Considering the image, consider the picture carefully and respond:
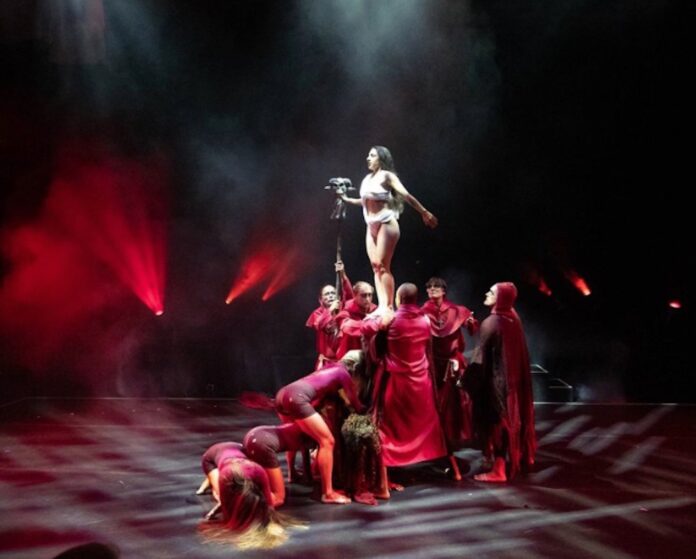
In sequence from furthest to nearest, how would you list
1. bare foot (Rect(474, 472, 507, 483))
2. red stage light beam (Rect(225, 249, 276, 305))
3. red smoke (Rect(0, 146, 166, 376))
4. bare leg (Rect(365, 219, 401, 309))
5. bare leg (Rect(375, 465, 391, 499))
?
red stage light beam (Rect(225, 249, 276, 305))
red smoke (Rect(0, 146, 166, 376))
bare leg (Rect(365, 219, 401, 309))
bare foot (Rect(474, 472, 507, 483))
bare leg (Rect(375, 465, 391, 499))

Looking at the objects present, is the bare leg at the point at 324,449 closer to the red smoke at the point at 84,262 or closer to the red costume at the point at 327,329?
the red costume at the point at 327,329

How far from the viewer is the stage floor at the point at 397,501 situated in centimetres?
384

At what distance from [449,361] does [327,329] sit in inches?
38.7

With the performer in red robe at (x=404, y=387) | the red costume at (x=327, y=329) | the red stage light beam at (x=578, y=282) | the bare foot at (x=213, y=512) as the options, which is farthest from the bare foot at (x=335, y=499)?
the red stage light beam at (x=578, y=282)

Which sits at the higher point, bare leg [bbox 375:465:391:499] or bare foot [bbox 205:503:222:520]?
bare leg [bbox 375:465:391:499]

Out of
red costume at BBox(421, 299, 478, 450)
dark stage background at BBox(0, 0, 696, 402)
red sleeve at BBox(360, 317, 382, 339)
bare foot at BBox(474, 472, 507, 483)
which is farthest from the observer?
dark stage background at BBox(0, 0, 696, 402)

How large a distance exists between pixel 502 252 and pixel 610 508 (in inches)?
187

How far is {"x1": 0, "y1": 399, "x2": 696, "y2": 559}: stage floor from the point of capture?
3.84 meters

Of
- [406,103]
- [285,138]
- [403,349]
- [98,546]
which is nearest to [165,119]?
[285,138]

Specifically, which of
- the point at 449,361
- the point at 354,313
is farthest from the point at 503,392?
the point at 354,313

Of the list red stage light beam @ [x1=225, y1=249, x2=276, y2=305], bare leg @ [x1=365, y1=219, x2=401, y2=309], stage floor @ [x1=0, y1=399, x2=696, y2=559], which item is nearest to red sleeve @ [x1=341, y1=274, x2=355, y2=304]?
bare leg @ [x1=365, y1=219, x2=401, y2=309]

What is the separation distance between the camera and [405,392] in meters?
4.93

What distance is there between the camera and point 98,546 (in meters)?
3.87

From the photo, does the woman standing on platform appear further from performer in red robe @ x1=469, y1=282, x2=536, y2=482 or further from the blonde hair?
the blonde hair
